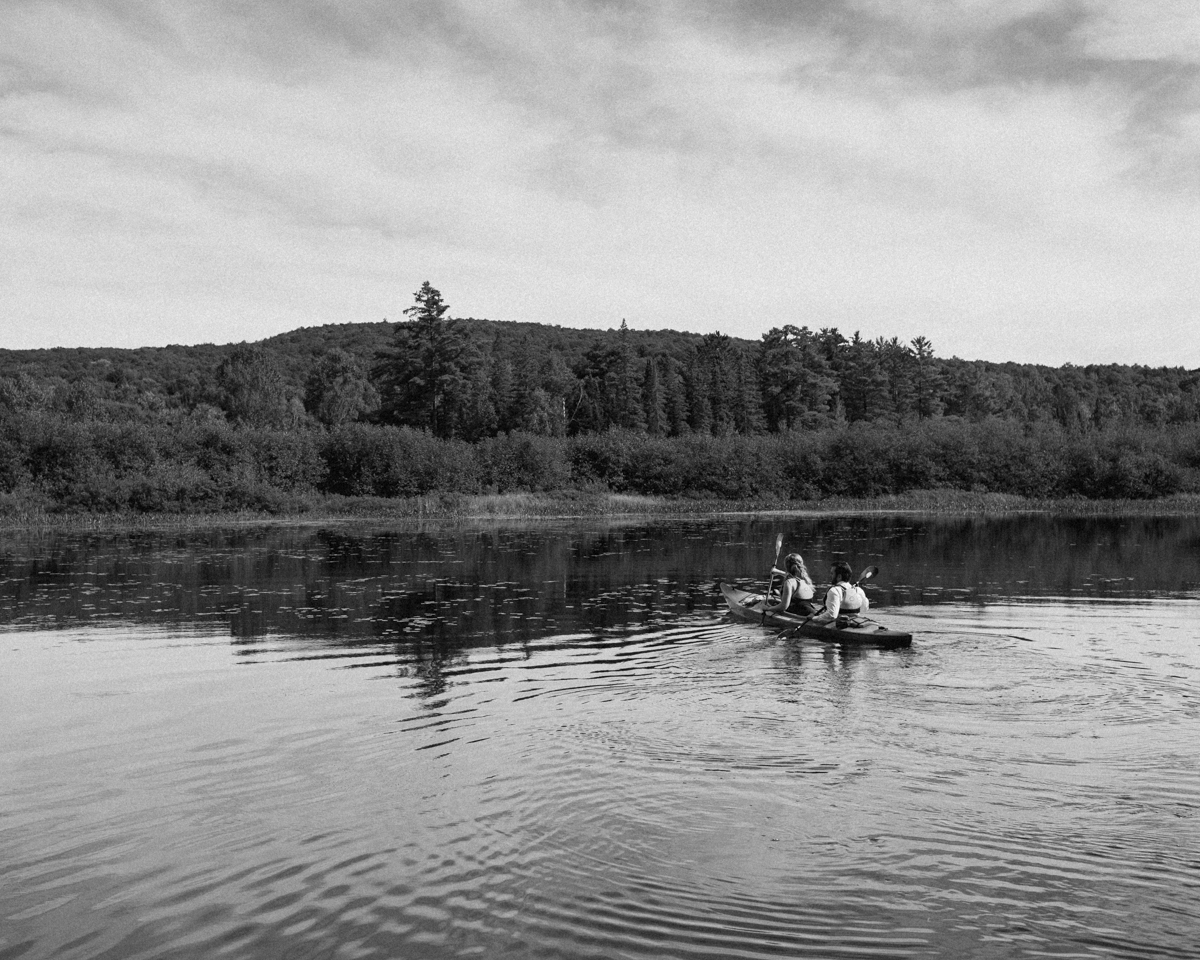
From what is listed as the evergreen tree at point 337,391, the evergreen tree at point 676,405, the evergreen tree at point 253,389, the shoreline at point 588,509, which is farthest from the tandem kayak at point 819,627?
the evergreen tree at point 337,391

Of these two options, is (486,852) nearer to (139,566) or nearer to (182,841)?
(182,841)

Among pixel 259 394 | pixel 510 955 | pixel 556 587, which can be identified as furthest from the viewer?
pixel 259 394

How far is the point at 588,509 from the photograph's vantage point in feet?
237

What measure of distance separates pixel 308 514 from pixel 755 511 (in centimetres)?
2842

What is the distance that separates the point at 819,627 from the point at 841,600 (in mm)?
647

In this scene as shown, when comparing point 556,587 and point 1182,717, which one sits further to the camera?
point 556,587

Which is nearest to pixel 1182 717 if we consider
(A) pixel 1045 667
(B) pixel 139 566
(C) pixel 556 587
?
(A) pixel 1045 667

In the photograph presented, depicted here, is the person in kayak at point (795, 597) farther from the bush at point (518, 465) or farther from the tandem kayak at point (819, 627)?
the bush at point (518, 465)

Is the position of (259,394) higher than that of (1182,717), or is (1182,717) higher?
(259,394)

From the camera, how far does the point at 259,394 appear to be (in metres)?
114

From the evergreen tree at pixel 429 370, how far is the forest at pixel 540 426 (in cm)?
20

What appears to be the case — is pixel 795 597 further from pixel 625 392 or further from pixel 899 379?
pixel 899 379

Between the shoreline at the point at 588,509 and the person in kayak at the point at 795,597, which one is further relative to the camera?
the shoreline at the point at 588,509

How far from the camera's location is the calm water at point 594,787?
7.61 metres
